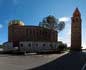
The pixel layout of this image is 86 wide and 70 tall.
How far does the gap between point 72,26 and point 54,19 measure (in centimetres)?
856

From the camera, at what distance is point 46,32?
8981 cm

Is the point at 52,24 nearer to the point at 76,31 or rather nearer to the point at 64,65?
the point at 76,31

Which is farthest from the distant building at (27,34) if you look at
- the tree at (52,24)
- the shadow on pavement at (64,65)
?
the shadow on pavement at (64,65)

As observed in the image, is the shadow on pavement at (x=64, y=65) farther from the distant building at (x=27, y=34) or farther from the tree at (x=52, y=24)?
the tree at (x=52, y=24)

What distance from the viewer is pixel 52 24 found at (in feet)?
308

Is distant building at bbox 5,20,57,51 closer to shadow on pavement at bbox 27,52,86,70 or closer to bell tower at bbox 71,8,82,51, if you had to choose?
bell tower at bbox 71,8,82,51

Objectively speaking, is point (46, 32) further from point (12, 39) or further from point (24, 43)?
point (24, 43)

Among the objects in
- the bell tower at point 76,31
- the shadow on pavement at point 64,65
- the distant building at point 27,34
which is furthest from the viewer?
the bell tower at point 76,31

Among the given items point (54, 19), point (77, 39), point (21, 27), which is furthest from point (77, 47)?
point (21, 27)

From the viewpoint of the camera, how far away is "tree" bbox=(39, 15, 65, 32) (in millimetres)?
92000

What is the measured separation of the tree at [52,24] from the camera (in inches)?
3622

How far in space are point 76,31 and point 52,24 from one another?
11.0 meters

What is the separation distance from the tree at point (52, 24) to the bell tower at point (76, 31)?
16.5 ft

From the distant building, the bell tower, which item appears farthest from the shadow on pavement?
the bell tower
